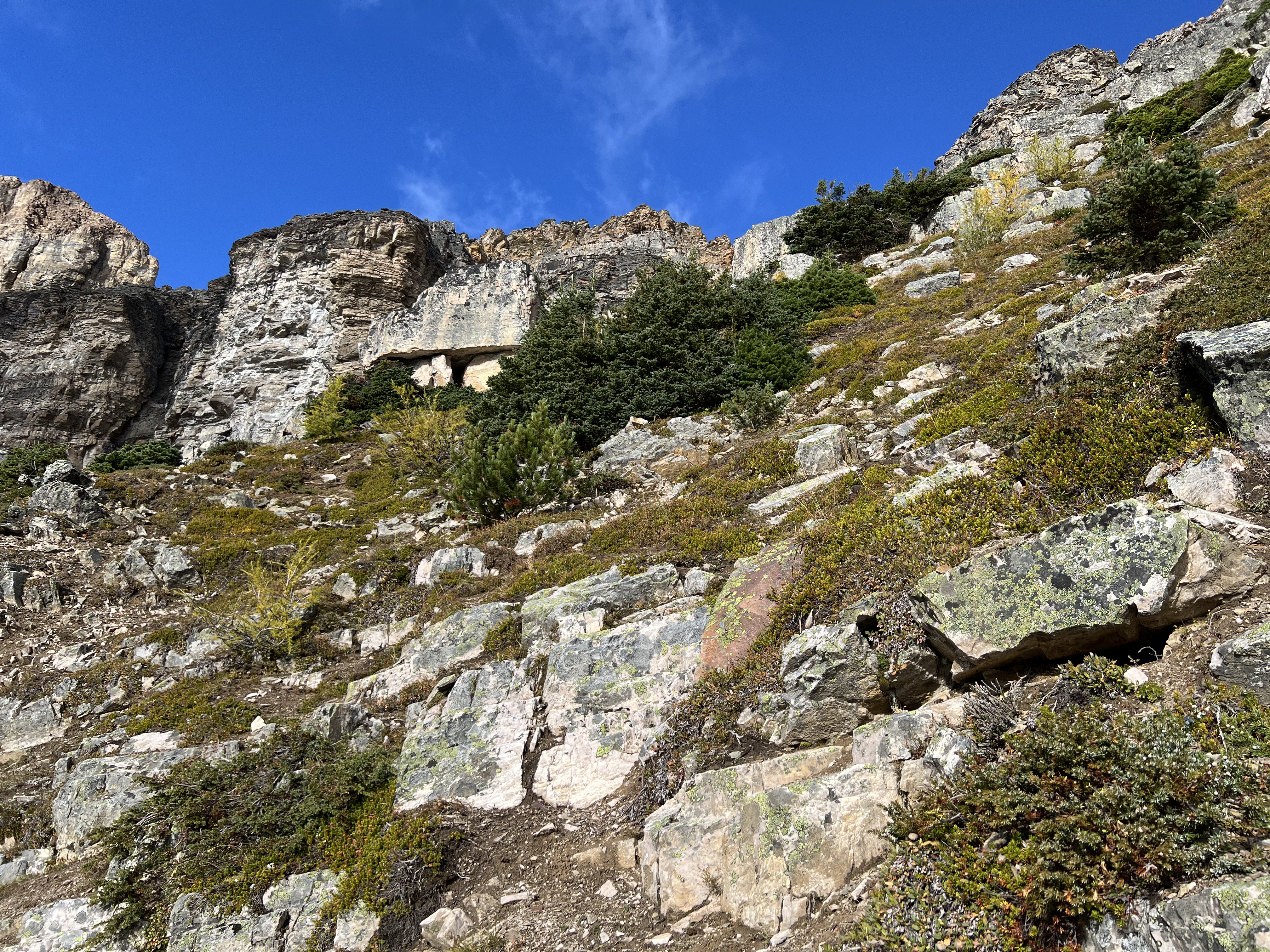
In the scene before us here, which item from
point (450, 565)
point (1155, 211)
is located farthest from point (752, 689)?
point (1155, 211)

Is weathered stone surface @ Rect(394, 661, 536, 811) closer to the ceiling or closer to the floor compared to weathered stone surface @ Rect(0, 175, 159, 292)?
closer to the floor

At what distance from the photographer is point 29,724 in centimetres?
1013

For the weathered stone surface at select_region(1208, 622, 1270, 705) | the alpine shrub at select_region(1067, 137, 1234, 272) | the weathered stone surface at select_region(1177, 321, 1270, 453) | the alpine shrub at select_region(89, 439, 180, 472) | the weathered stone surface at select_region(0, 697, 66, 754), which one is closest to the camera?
the weathered stone surface at select_region(1208, 622, 1270, 705)

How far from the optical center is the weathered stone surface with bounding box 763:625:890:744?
5.35 metres

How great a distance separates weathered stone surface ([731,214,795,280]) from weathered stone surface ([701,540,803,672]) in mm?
35251

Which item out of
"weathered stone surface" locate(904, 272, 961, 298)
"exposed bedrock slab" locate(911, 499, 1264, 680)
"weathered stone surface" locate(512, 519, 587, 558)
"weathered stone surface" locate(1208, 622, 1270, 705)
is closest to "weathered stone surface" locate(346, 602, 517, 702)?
"weathered stone surface" locate(512, 519, 587, 558)

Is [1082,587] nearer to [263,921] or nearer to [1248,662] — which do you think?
[1248,662]

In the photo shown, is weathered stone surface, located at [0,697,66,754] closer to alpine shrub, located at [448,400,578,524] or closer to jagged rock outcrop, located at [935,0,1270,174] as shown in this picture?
alpine shrub, located at [448,400,578,524]

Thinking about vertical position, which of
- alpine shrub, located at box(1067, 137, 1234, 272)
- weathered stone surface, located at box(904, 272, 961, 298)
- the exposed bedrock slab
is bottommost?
the exposed bedrock slab

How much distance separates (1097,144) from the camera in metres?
36.2

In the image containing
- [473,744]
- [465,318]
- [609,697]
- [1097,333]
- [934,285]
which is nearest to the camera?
A: [609,697]

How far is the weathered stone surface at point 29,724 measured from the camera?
32.7ft

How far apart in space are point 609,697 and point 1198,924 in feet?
16.5

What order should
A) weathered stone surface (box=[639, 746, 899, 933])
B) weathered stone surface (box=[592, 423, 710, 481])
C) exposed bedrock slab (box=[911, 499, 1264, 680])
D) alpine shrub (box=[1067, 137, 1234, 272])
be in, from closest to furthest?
exposed bedrock slab (box=[911, 499, 1264, 680]) → weathered stone surface (box=[639, 746, 899, 933]) → alpine shrub (box=[1067, 137, 1234, 272]) → weathered stone surface (box=[592, 423, 710, 481])
